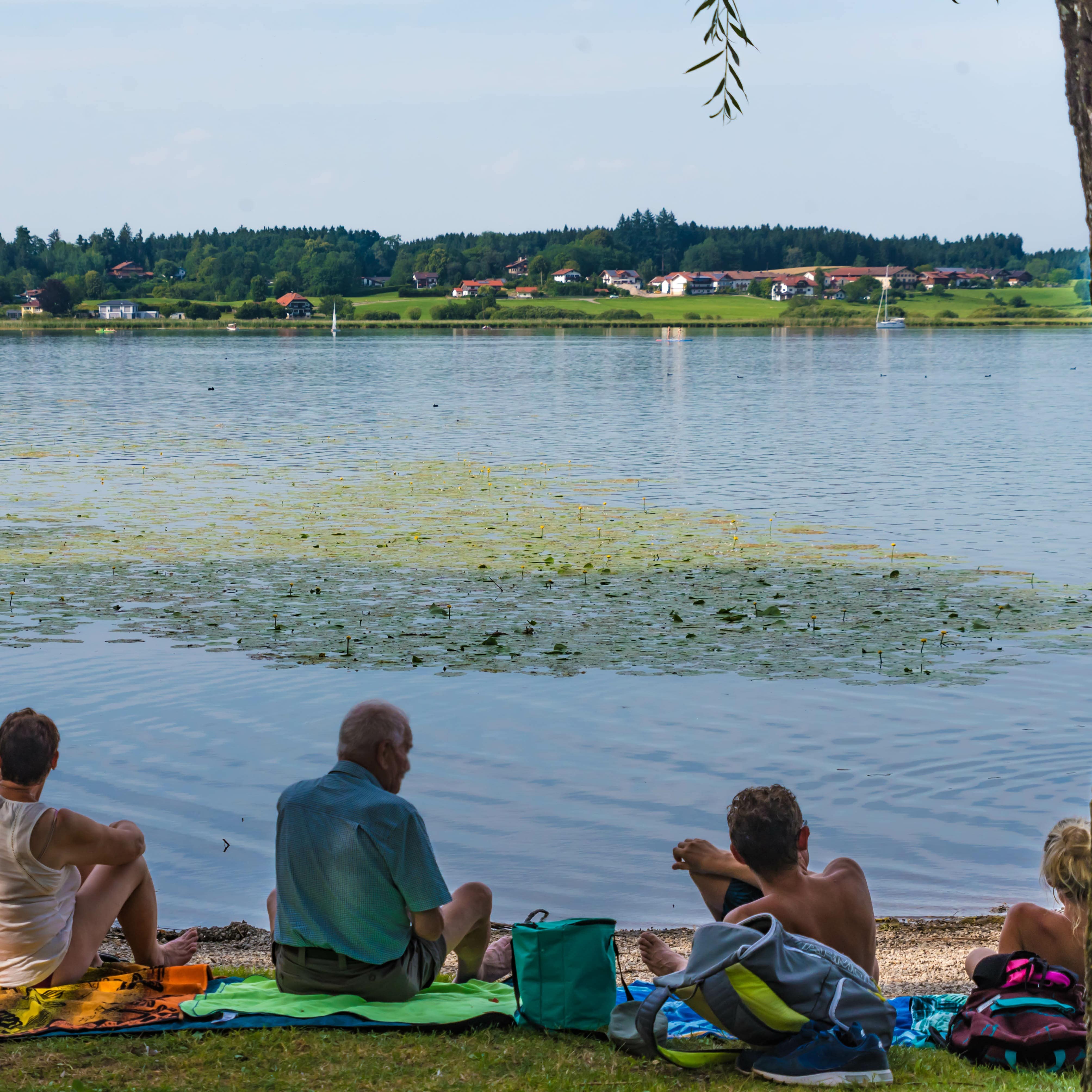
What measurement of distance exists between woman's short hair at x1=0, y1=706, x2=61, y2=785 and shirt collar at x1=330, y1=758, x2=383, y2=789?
3.32 ft

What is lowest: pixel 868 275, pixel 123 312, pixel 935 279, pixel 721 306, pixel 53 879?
pixel 53 879

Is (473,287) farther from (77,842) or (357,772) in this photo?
(357,772)

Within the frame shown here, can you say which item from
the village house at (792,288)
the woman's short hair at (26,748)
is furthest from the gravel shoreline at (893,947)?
the village house at (792,288)

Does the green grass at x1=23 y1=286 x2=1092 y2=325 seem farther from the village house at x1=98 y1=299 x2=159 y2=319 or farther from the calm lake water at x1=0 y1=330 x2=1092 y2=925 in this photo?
the calm lake water at x1=0 y1=330 x2=1092 y2=925

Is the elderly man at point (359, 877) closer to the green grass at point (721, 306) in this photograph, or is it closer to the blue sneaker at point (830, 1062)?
the blue sneaker at point (830, 1062)

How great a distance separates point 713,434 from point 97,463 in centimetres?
1635

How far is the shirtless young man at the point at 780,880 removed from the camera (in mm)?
4523

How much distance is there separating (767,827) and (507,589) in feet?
32.5

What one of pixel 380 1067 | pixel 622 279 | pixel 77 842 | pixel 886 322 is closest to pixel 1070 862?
pixel 380 1067

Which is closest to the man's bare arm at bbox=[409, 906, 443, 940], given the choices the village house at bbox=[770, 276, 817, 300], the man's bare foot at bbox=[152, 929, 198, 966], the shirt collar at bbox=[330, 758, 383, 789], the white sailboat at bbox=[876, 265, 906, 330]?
the shirt collar at bbox=[330, 758, 383, 789]

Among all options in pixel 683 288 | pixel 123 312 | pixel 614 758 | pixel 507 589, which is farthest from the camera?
pixel 683 288

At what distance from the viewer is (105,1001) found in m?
4.78

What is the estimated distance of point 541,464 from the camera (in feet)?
89.6

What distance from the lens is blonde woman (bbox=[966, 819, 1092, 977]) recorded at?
14.0 feet
